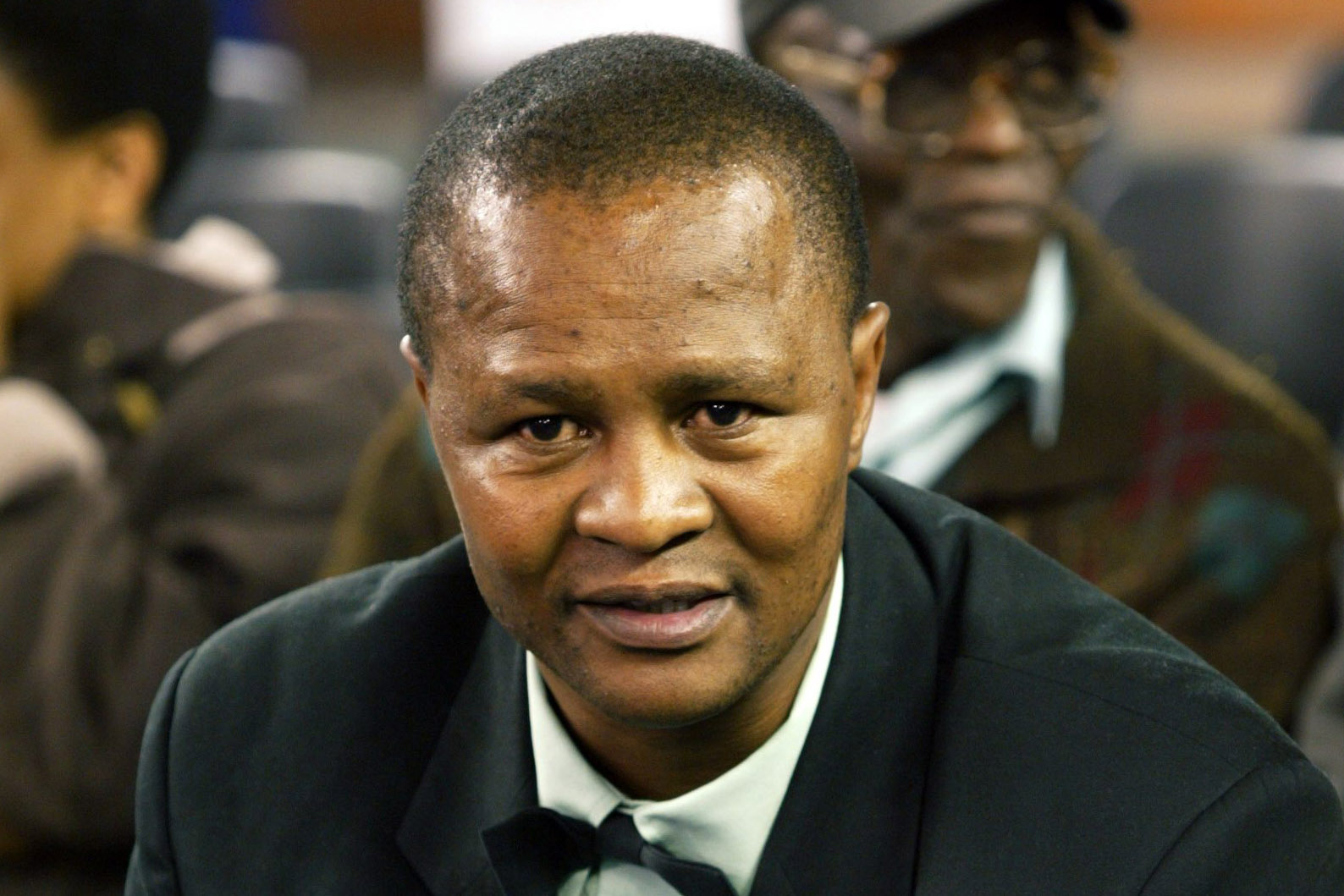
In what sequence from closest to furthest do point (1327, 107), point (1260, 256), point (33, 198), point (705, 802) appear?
point (705, 802), point (33, 198), point (1260, 256), point (1327, 107)

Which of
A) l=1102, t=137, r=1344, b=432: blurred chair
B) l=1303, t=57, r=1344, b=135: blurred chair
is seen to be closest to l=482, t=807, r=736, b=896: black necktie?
l=1102, t=137, r=1344, b=432: blurred chair

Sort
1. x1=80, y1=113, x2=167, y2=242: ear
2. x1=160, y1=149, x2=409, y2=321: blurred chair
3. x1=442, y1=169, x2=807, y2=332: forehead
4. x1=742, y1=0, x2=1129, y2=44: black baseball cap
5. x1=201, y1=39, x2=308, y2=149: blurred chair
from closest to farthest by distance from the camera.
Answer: x1=442, y1=169, x2=807, y2=332: forehead < x1=742, y1=0, x2=1129, y2=44: black baseball cap < x1=80, y1=113, x2=167, y2=242: ear < x1=160, y1=149, x2=409, y2=321: blurred chair < x1=201, y1=39, x2=308, y2=149: blurred chair

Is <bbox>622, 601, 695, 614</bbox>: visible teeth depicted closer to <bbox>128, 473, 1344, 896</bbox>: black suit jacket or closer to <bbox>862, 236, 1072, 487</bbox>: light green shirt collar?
<bbox>128, 473, 1344, 896</bbox>: black suit jacket

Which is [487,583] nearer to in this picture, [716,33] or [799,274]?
[799,274]

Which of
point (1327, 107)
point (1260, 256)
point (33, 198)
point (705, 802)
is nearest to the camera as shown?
point (705, 802)

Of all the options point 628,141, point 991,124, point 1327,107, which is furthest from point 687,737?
point 1327,107

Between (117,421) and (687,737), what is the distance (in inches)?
52.2

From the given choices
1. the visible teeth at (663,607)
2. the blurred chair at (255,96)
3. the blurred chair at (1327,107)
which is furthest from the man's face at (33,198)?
the blurred chair at (1327,107)

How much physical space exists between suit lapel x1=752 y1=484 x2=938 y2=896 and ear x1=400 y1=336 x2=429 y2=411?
12.8 inches

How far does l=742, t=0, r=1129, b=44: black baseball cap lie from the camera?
1929 mm

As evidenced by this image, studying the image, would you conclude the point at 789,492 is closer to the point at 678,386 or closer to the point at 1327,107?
the point at 678,386

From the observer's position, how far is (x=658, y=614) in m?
1.09

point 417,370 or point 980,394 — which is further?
point 980,394

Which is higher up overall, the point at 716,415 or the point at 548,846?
the point at 716,415
